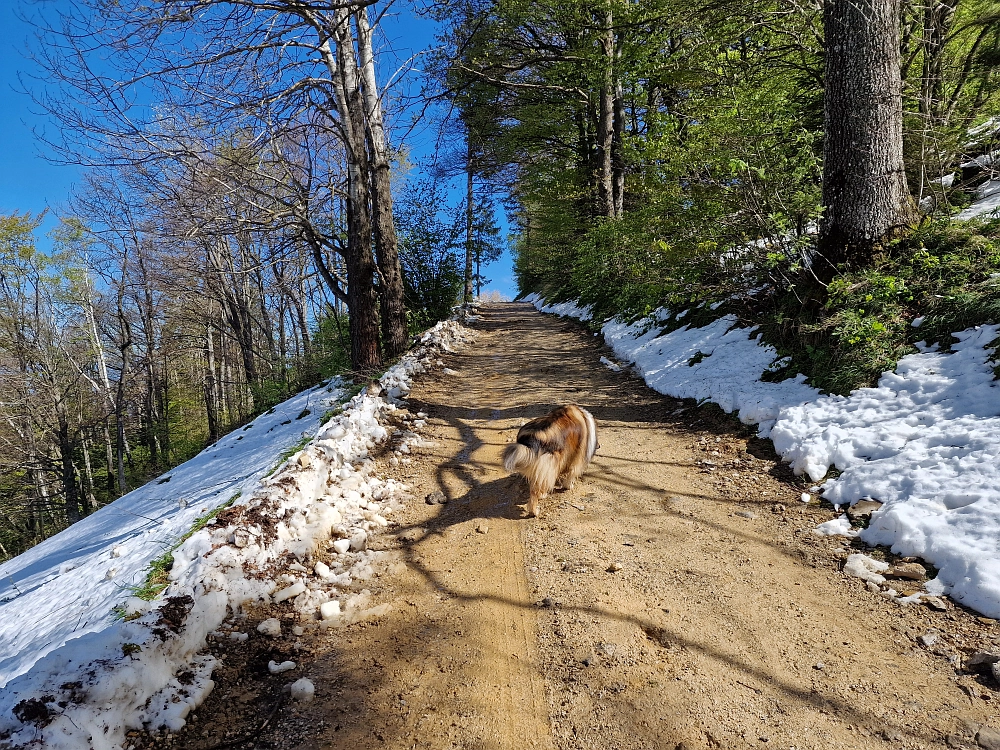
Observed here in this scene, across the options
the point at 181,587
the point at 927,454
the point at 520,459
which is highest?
the point at 520,459

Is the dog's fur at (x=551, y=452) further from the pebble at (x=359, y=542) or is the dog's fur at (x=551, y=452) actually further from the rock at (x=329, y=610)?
the rock at (x=329, y=610)

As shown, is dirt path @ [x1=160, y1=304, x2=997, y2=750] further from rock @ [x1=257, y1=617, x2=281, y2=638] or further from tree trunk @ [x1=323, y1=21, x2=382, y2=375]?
tree trunk @ [x1=323, y1=21, x2=382, y2=375]

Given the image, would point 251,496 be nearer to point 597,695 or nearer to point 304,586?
point 304,586

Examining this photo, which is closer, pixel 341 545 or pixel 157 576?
pixel 157 576

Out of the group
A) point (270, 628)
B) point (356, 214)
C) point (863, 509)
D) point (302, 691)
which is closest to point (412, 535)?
point (270, 628)

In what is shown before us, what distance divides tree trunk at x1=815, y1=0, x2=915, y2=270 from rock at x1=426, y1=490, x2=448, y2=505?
4838mm

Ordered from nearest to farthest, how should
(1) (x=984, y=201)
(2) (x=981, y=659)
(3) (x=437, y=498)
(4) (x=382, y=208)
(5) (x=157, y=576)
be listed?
(2) (x=981, y=659) < (5) (x=157, y=576) < (3) (x=437, y=498) < (1) (x=984, y=201) < (4) (x=382, y=208)

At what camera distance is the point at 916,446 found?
10.6 ft

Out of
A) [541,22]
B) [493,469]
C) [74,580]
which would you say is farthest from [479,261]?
[74,580]

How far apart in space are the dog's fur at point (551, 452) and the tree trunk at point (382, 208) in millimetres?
5088

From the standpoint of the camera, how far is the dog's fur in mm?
3545

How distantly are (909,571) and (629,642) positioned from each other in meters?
1.68

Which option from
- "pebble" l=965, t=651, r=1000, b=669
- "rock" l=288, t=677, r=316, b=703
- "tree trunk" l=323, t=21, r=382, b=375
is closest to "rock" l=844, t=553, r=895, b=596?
"pebble" l=965, t=651, r=1000, b=669

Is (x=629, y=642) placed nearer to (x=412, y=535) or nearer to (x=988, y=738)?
(x=988, y=738)
